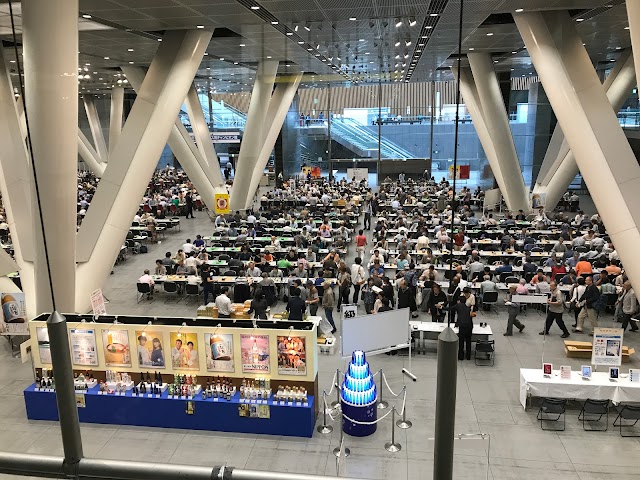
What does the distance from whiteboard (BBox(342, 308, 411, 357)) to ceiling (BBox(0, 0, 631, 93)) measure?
254 inches

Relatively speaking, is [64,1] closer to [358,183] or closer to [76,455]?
[76,455]

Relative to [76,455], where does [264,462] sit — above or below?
below

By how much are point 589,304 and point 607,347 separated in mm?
3321

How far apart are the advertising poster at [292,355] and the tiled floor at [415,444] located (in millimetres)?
1102

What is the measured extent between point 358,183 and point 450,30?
68.9 ft

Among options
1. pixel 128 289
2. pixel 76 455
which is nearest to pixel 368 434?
pixel 76 455

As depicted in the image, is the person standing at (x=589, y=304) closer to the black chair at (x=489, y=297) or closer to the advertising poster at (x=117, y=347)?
the black chair at (x=489, y=297)

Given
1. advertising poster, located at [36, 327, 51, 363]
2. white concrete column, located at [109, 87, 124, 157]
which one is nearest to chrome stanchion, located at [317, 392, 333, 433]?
advertising poster, located at [36, 327, 51, 363]

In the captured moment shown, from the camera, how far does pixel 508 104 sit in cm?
3394

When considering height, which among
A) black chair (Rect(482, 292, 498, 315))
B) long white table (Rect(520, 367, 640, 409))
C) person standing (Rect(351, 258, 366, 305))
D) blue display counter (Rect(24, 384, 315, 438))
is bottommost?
blue display counter (Rect(24, 384, 315, 438))

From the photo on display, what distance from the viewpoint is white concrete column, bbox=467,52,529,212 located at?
909 inches

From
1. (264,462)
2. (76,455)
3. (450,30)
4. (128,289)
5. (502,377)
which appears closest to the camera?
(76,455)

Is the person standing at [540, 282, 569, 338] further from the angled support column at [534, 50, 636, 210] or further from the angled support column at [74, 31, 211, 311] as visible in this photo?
the angled support column at [74, 31, 211, 311]

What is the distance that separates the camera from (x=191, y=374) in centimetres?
956
